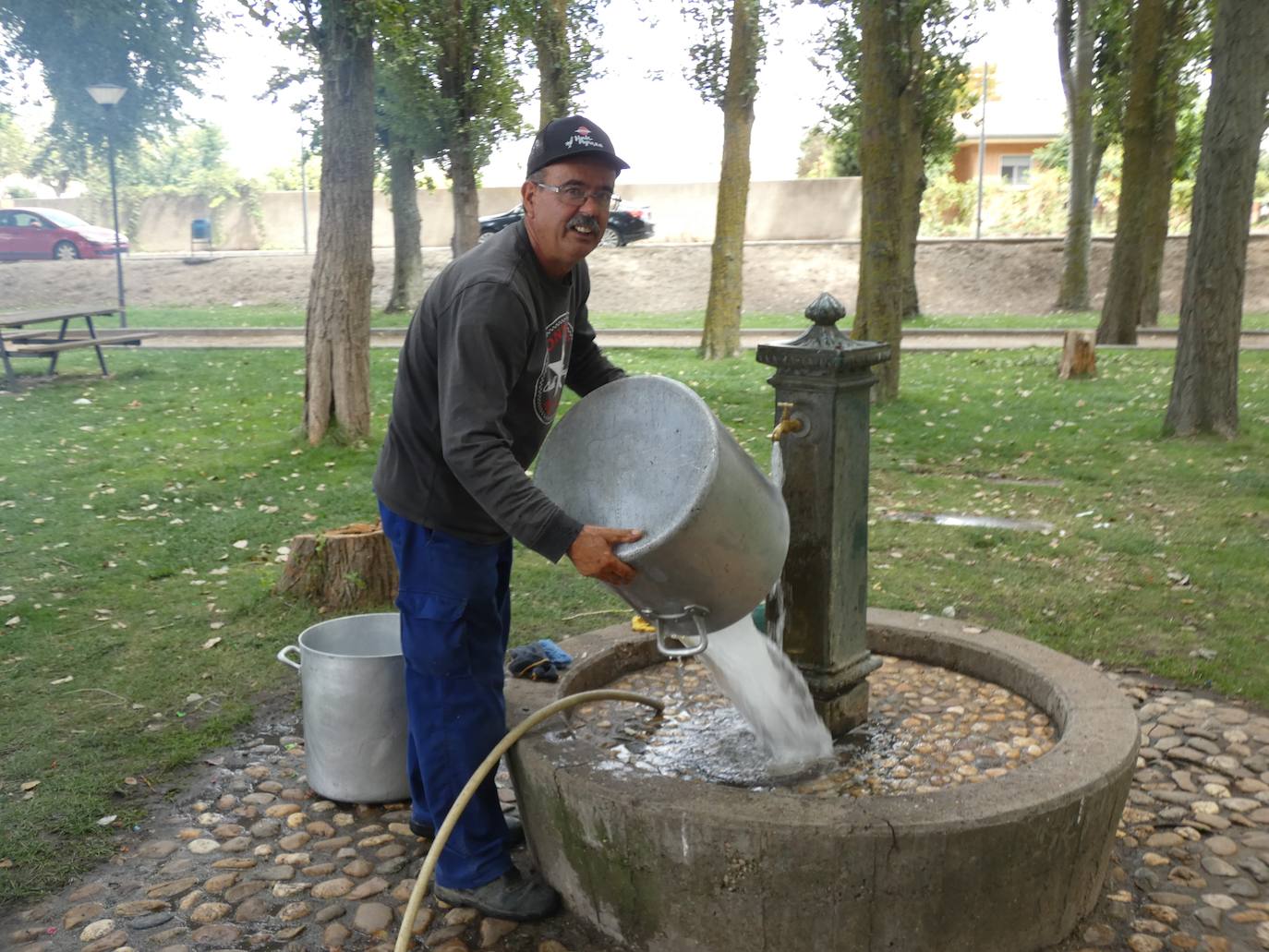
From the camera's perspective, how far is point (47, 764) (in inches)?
158

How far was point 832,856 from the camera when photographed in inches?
103

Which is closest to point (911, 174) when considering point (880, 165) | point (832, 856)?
point (880, 165)

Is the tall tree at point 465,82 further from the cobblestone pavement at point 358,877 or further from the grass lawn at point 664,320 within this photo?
the cobblestone pavement at point 358,877

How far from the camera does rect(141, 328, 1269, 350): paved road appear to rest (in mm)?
16531

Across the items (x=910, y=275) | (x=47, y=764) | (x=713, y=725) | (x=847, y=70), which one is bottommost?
(x=47, y=764)

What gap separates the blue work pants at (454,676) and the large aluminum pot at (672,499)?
331mm

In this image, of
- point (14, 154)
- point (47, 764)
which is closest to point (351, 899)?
point (47, 764)

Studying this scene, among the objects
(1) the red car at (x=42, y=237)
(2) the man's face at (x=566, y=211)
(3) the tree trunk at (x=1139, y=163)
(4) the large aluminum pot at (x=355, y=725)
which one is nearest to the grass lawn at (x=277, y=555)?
(4) the large aluminum pot at (x=355, y=725)

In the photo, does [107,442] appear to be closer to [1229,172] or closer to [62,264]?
[1229,172]

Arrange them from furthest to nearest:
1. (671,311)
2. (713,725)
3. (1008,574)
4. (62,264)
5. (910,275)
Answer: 1. (62,264)
2. (671,311)
3. (910,275)
4. (1008,574)
5. (713,725)

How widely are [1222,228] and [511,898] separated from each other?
8351 mm

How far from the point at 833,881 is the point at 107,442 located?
874 cm

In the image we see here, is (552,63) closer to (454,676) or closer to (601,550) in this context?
(454,676)

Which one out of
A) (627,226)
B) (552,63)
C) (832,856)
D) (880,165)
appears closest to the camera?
(832,856)
